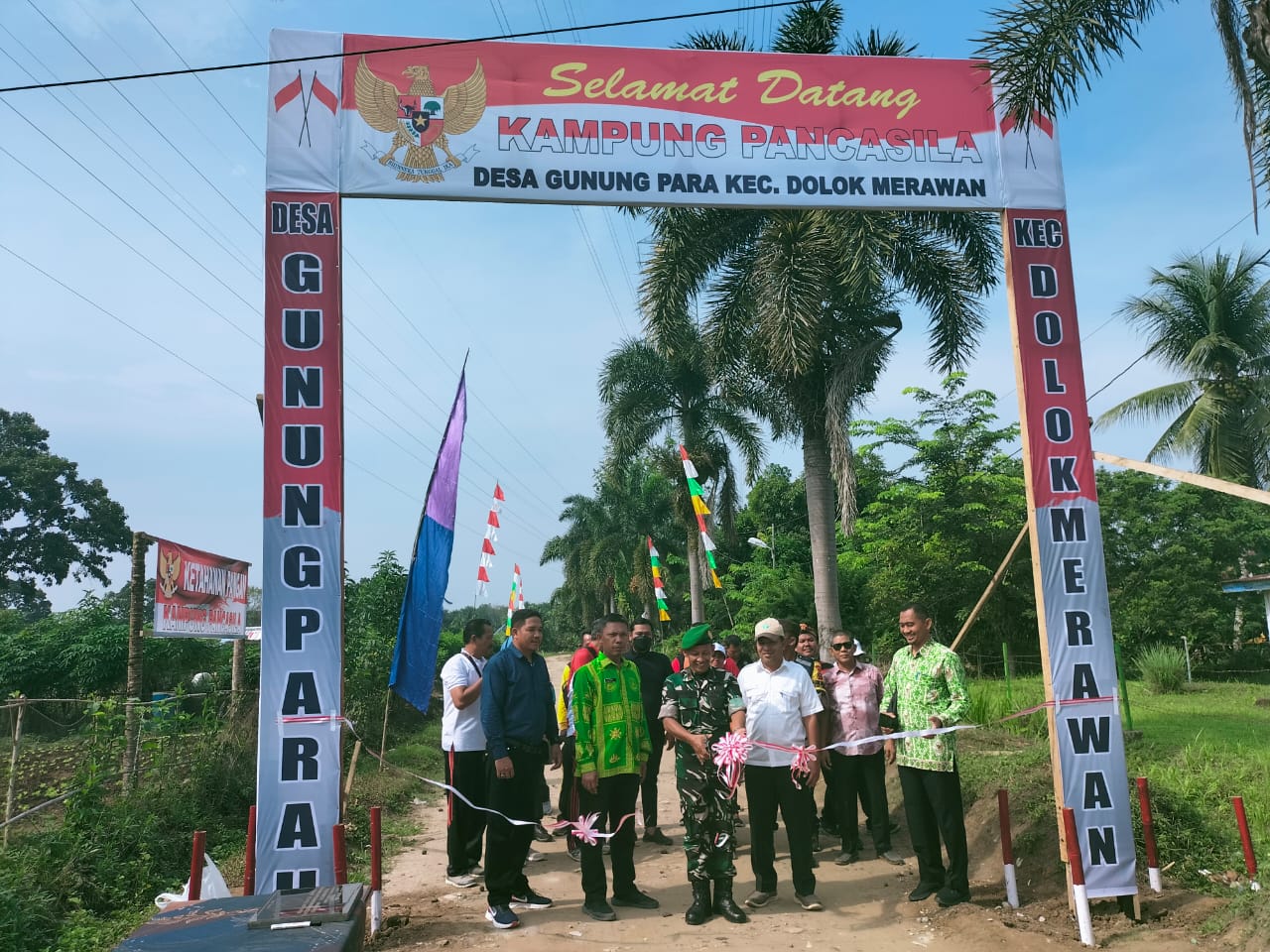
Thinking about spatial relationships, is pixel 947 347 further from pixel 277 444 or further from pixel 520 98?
pixel 277 444

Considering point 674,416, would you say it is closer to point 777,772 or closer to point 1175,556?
point 1175,556

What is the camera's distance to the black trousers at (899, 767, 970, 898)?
5.72 meters

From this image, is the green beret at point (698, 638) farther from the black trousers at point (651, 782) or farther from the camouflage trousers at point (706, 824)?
the black trousers at point (651, 782)

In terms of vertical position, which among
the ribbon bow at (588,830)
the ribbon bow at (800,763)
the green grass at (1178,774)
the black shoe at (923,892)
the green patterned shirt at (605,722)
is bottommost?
the black shoe at (923,892)

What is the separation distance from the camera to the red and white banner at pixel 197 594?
9.03 m

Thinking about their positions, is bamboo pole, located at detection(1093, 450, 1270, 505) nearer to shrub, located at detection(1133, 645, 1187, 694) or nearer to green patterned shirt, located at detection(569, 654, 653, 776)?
green patterned shirt, located at detection(569, 654, 653, 776)

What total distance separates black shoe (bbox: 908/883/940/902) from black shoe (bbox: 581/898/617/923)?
72.7 inches

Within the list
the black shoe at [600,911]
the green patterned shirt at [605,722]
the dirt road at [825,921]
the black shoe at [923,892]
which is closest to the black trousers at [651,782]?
the dirt road at [825,921]

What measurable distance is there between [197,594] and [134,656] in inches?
54.2

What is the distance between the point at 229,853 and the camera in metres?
7.68

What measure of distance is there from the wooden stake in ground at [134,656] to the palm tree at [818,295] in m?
8.63

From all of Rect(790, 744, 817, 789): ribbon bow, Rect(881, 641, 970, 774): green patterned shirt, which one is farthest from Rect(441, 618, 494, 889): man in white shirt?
Rect(881, 641, 970, 774): green patterned shirt

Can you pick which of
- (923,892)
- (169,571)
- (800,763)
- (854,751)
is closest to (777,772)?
(800,763)

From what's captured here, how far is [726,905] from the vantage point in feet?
18.5
